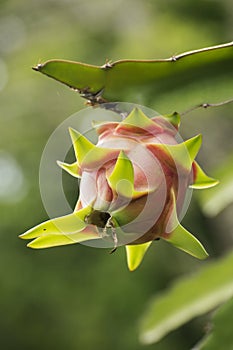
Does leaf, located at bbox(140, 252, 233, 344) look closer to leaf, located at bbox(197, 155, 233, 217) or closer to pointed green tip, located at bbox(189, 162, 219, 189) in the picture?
leaf, located at bbox(197, 155, 233, 217)

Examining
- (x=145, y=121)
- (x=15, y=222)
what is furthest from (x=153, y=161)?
(x=15, y=222)

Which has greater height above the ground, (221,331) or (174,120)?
(174,120)

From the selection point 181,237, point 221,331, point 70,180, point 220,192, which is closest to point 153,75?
point 181,237

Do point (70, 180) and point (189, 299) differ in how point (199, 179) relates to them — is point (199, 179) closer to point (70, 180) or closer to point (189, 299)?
point (189, 299)

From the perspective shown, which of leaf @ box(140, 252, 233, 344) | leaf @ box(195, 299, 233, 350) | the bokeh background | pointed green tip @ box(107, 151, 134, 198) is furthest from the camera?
the bokeh background

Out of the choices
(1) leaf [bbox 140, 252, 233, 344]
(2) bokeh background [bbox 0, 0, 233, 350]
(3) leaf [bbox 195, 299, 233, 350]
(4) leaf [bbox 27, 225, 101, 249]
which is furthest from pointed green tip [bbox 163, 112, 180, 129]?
(2) bokeh background [bbox 0, 0, 233, 350]
